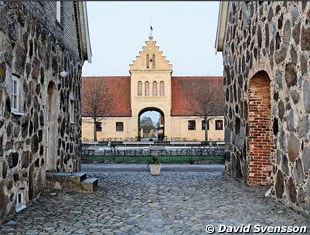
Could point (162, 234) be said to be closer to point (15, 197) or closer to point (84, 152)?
point (15, 197)

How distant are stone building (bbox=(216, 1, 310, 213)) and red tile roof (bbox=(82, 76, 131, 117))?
Result: 28734 mm

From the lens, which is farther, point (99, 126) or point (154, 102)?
point (154, 102)

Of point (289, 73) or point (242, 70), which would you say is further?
point (242, 70)

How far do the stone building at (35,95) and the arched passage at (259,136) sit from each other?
17.2 feet

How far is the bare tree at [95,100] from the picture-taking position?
109ft

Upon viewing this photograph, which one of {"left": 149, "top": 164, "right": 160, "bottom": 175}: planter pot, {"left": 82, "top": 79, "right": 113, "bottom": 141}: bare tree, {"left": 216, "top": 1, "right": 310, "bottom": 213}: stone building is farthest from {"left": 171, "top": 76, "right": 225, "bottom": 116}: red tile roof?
{"left": 216, "top": 1, "right": 310, "bottom": 213}: stone building

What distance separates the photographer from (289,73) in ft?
23.7

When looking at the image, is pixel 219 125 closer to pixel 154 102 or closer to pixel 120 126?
pixel 154 102

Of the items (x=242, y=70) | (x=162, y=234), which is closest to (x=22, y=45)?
(x=162, y=234)

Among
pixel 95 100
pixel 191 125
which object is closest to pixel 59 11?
pixel 95 100

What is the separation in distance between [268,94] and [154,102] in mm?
31809

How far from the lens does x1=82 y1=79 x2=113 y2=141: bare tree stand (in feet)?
109

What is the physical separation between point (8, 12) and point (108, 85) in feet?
120

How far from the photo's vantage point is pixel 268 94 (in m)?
10.2
